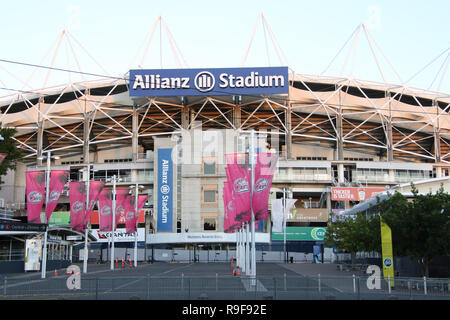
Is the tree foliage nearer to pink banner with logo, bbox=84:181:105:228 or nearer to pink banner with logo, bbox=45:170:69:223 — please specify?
pink banner with logo, bbox=45:170:69:223

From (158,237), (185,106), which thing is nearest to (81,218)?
(158,237)

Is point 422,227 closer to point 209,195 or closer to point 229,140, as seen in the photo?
point 229,140

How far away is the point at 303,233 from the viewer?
91.7 metres

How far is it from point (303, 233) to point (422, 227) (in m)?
59.4

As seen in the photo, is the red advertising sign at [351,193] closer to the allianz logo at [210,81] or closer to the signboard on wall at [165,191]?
the allianz logo at [210,81]

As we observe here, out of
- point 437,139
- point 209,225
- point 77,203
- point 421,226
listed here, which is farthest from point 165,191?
point 421,226

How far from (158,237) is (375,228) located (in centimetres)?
5501

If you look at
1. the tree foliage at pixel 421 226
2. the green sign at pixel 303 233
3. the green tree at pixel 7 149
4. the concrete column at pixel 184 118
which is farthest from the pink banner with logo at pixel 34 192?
the concrete column at pixel 184 118

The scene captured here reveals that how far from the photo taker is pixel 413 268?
1705 inches

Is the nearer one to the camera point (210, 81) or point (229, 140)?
point (210, 81)

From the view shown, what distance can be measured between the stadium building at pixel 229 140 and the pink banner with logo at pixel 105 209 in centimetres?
3495

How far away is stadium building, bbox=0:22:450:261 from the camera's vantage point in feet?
304

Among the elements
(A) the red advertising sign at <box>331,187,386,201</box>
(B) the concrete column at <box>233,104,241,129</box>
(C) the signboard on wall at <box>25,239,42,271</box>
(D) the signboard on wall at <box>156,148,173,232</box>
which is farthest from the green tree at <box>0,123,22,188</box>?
(A) the red advertising sign at <box>331,187,386,201</box>

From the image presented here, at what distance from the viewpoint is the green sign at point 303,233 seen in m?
91.2
